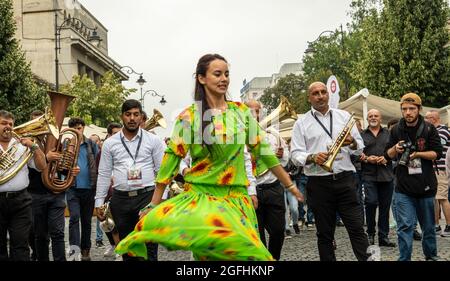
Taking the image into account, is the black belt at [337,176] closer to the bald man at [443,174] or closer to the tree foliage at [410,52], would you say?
the bald man at [443,174]

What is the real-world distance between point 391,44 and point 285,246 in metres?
29.9

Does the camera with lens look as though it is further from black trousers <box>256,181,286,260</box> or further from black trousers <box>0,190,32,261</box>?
black trousers <box>0,190,32,261</box>

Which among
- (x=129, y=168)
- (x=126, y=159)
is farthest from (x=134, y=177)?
(x=126, y=159)

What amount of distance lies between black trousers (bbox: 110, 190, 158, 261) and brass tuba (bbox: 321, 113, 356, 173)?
79.7 inches

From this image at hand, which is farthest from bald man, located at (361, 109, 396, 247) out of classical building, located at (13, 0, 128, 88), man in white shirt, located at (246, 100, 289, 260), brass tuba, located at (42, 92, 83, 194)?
classical building, located at (13, 0, 128, 88)

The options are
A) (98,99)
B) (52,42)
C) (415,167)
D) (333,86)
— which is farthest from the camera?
(52,42)

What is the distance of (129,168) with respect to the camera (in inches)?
298

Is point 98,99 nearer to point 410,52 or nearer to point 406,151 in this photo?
point 410,52

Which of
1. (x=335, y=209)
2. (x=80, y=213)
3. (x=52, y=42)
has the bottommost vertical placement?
(x=80, y=213)

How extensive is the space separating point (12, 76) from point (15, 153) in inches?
888

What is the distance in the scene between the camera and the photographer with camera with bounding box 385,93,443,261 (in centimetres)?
766

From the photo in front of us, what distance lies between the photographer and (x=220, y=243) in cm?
407
